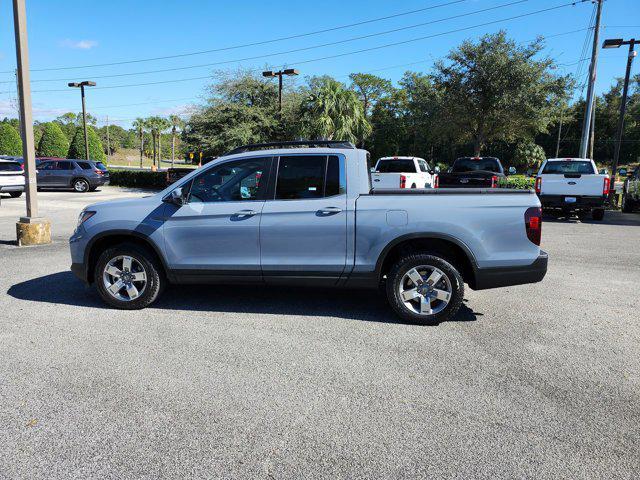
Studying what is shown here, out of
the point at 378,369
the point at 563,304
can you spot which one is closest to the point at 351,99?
the point at 563,304

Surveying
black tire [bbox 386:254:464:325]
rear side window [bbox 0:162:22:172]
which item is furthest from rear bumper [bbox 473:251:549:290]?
rear side window [bbox 0:162:22:172]

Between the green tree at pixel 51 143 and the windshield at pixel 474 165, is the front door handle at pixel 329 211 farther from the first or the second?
the green tree at pixel 51 143

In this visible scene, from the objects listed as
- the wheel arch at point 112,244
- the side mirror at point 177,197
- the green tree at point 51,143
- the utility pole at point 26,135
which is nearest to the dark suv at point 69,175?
the utility pole at point 26,135

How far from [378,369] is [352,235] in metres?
1.51

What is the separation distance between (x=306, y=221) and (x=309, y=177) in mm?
488

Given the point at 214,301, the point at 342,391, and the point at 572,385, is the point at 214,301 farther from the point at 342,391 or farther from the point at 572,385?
the point at 572,385

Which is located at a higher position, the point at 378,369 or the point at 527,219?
the point at 527,219

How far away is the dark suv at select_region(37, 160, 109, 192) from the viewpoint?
2416 centimetres

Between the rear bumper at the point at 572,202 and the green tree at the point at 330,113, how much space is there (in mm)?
14186

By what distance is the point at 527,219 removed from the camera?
4848 mm

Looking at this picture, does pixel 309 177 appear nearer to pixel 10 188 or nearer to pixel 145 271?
pixel 145 271

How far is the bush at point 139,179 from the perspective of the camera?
27.9 meters

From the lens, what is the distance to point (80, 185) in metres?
24.7

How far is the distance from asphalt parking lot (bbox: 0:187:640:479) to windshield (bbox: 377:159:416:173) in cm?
1172
